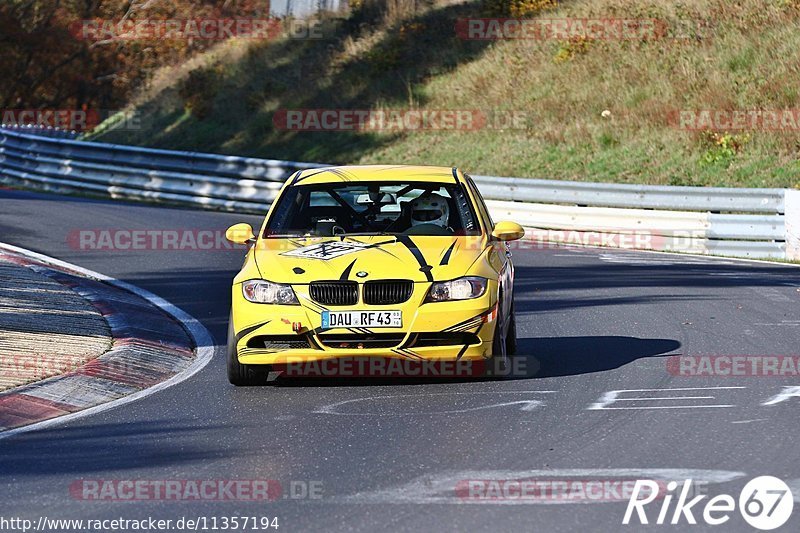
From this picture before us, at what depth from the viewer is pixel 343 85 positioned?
36.7 metres

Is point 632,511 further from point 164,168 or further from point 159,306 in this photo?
point 164,168

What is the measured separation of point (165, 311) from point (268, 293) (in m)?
4.31

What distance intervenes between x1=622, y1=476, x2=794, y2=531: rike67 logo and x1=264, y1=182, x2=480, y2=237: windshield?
4.33 meters

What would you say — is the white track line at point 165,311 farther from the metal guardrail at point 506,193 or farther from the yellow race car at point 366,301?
the metal guardrail at point 506,193

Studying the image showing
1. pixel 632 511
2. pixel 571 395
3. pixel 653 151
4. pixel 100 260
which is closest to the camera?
pixel 632 511

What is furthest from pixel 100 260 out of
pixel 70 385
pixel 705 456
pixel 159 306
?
pixel 705 456

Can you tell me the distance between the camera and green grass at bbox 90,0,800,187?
89.1ft

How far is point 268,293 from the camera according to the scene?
9.55 m

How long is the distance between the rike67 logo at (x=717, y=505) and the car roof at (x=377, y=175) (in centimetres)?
474

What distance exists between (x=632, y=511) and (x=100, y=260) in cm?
1257
